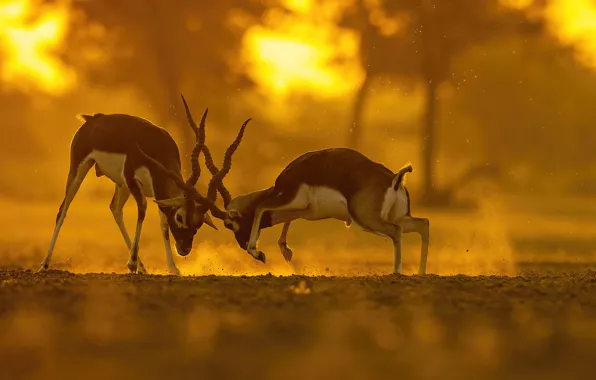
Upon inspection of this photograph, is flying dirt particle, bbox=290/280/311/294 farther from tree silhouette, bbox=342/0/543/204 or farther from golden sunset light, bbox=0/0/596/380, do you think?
tree silhouette, bbox=342/0/543/204

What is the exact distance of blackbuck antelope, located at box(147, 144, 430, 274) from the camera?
12914mm

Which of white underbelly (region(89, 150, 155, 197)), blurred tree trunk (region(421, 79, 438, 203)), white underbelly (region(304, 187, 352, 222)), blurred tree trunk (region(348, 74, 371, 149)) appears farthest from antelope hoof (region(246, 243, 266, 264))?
blurred tree trunk (region(348, 74, 371, 149))

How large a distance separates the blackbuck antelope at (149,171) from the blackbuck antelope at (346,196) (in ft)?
0.99

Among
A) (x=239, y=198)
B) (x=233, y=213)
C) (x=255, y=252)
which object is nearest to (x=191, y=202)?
(x=233, y=213)

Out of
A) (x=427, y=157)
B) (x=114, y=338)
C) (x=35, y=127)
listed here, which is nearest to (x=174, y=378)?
(x=114, y=338)

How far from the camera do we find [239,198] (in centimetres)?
1400

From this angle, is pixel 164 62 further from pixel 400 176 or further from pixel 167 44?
pixel 400 176

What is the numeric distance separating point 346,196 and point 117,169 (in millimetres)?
2823

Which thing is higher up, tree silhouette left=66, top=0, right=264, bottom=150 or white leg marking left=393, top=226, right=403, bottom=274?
tree silhouette left=66, top=0, right=264, bottom=150

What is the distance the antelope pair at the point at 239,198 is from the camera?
13.0 meters

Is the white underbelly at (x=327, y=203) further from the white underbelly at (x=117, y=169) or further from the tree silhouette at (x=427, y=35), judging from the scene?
the tree silhouette at (x=427, y=35)

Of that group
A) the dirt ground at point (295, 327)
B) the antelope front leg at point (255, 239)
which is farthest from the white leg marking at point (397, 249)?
the antelope front leg at point (255, 239)

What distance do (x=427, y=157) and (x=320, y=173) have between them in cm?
2603

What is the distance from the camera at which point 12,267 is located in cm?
1538
